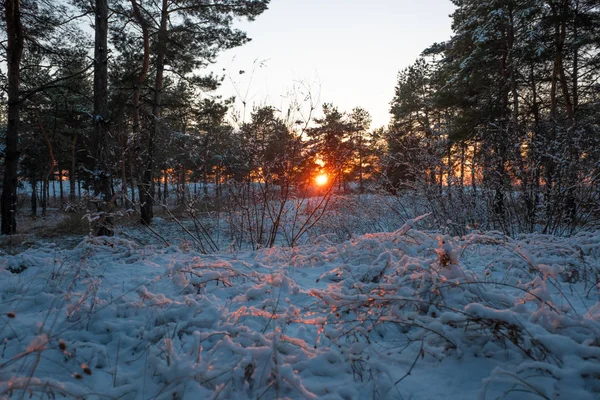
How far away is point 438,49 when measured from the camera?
14133 mm

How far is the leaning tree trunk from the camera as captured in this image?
7723 millimetres

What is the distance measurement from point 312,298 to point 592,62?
541 inches

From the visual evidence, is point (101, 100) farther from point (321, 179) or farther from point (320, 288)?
point (320, 288)

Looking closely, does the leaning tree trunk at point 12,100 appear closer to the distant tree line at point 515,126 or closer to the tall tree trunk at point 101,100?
the tall tree trunk at point 101,100

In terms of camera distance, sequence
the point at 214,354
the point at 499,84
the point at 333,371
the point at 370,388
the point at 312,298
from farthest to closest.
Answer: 1. the point at 499,84
2. the point at 312,298
3. the point at 214,354
4. the point at 333,371
5. the point at 370,388

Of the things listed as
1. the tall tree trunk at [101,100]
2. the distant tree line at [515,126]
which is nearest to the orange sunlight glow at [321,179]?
the distant tree line at [515,126]

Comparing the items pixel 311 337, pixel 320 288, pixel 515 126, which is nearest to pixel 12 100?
pixel 320 288

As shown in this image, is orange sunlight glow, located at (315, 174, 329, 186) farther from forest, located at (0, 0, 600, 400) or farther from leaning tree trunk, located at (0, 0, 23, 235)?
leaning tree trunk, located at (0, 0, 23, 235)

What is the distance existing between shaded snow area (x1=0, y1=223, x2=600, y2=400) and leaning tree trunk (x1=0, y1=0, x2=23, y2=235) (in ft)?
25.4

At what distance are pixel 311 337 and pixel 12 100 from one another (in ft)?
33.6

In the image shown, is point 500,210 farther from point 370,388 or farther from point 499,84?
point 499,84

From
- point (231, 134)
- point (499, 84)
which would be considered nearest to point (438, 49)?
point (499, 84)

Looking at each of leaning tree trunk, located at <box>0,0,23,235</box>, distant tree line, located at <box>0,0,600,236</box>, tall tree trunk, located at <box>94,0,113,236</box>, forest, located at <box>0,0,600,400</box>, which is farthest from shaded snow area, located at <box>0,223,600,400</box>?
leaning tree trunk, located at <box>0,0,23,235</box>

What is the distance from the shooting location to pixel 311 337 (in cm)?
163
